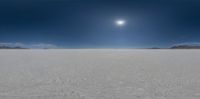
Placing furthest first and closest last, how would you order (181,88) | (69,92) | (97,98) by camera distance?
(181,88) < (69,92) < (97,98)

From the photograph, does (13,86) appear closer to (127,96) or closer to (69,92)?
(69,92)

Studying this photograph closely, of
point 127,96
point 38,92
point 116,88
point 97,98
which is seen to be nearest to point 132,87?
point 116,88

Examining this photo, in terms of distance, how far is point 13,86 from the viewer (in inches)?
208

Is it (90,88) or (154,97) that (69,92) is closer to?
(90,88)

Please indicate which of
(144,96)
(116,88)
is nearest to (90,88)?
(116,88)

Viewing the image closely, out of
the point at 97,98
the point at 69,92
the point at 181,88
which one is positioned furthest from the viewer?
the point at 181,88

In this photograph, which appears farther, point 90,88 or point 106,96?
point 90,88

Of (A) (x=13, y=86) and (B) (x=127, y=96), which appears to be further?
(A) (x=13, y=86)

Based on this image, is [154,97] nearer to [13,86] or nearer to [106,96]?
[106,96]

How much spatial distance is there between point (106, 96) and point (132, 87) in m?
1.01

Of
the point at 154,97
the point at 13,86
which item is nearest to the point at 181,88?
the point at 154,97

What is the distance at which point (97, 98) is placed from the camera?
4113 millimetres

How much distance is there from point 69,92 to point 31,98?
0.77 metres

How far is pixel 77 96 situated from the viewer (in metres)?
4.30
